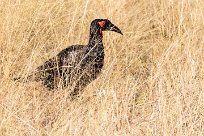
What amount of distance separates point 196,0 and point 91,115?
2336mm

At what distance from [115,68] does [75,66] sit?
46 cm

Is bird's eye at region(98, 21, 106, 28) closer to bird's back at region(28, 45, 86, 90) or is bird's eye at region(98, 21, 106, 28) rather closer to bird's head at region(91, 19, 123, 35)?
bird's head at region(91, 19, 123, 35)

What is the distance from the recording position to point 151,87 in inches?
177

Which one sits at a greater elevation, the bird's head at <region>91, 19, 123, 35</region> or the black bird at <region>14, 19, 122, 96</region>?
the bird's head at <region>91, 19, 123, 35</region>

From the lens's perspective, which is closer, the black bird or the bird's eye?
the black bird

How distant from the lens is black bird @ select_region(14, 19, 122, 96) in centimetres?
466

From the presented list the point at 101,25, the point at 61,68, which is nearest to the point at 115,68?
the point at 101,25

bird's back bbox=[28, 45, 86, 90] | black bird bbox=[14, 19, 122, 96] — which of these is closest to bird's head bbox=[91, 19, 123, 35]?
black bird bbox=[14, 19, 122, 96]

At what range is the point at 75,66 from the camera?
16.0 ft

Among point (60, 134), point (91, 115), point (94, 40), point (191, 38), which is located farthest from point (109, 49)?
point (60, 134)

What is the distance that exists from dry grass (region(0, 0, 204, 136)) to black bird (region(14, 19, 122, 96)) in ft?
0.27

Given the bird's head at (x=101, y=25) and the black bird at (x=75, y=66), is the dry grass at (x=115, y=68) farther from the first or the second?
the bird's head at (x=101, y=25)

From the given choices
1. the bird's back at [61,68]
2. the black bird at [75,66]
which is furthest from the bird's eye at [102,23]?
the bird's back at [61,68]

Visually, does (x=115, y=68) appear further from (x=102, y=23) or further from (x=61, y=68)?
(x=61, y=68)
